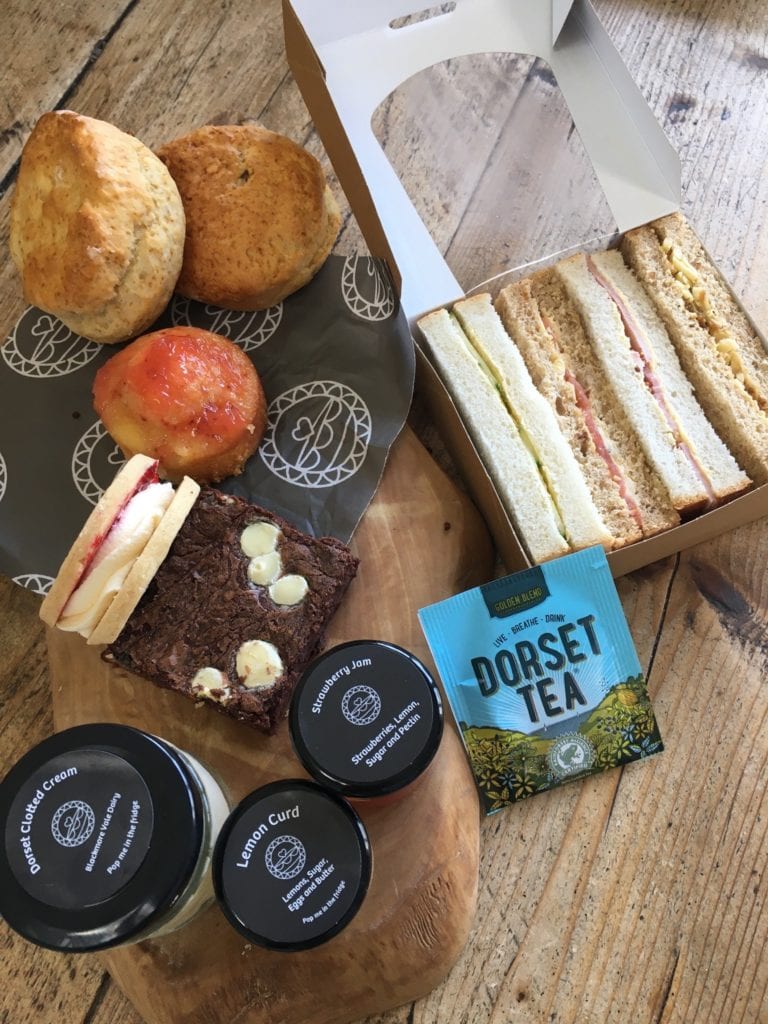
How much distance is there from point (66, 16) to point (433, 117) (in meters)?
1.05

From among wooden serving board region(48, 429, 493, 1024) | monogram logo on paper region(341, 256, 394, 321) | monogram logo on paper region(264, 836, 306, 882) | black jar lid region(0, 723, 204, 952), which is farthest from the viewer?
monogram logo on paper region(341, 256, 394, 321)

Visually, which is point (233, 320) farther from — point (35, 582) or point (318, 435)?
point (35, 582)

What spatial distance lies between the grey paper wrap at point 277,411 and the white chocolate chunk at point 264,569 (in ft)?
0.50

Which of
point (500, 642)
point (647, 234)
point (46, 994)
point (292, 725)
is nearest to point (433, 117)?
point (647, 234)

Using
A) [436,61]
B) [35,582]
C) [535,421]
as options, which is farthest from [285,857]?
[436,61]

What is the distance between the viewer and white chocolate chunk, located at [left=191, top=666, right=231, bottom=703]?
1.64 m

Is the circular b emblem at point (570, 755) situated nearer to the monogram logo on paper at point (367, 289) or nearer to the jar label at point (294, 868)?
the jar label at point (294, 868)

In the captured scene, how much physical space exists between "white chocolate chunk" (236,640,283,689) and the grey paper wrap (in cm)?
30

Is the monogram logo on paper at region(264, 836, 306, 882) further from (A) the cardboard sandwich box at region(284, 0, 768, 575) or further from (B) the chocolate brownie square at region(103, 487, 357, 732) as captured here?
(A) the cardboard sandwich box at region(284, 0, 768, 575)

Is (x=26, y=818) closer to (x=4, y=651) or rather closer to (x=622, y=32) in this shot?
(x=4, y=651)

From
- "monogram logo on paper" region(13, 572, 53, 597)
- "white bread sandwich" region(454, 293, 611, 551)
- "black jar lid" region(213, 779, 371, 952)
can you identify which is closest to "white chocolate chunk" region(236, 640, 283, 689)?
"black jar lid" region(213, 779, 371, 952)

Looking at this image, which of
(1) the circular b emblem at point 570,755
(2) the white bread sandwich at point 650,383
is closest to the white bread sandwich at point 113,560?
(1) the circular b emblem at point 570,755

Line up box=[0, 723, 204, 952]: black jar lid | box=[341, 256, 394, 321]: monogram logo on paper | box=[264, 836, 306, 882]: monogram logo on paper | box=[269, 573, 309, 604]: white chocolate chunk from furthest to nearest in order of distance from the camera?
box=[341, 256, 394, 321]: monogram logo on paper, box=[269, 573, 309, 604]: white chocolate chunk, box=[264, 836, 306, 882]: monogram logo on paper, box=[0, 723, 204, 952]: black jar lid

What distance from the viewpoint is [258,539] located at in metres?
1.74
